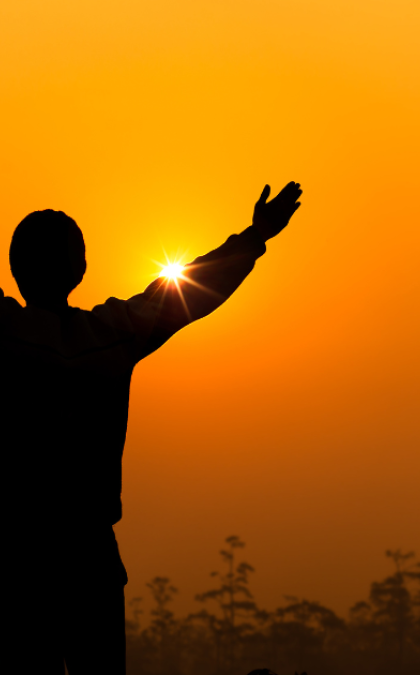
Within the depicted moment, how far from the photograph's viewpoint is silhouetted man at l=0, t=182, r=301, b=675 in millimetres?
2824

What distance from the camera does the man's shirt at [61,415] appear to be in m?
2.85

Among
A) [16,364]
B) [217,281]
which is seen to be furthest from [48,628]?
[217,281]

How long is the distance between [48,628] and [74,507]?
426 mm

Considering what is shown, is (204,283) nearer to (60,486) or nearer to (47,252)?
(47,252)

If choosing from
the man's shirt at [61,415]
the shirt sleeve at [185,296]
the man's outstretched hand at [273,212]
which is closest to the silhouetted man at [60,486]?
the man's shirt at [61,415]

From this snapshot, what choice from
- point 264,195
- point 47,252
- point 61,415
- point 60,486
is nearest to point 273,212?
point 264,195

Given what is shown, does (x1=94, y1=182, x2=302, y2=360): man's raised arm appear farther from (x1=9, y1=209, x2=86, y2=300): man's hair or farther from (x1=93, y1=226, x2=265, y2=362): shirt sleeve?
(x1=9, y1=209, x2=86, y2=300): man's hair

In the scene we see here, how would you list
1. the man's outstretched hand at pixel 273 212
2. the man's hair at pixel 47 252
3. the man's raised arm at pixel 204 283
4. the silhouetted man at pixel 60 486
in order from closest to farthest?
the silhouetted man at pixel 60 486
the man's hair at pixel 47 252
the man's raised arm at pixel 204 283
the man's outstretched hand at pixel 273 212

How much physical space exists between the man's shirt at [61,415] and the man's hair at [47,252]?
0.38ft

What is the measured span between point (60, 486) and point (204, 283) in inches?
39.7

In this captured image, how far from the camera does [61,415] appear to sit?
9.43ft

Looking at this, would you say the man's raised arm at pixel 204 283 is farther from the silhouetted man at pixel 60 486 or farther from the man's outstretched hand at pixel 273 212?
the silhouetted man at pixel 60 486

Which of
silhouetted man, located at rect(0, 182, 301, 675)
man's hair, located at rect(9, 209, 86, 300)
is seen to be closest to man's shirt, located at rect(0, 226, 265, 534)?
silhouetted man, located at rect(0, 182, 301, 675)

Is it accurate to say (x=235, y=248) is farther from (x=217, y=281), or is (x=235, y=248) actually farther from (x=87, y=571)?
(x=87, y=571)
